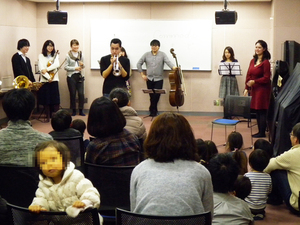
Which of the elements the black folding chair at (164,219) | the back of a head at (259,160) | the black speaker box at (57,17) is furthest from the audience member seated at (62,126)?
the black speaker box at (57,17)

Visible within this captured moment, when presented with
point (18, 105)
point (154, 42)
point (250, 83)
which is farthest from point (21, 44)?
point (18, 105)

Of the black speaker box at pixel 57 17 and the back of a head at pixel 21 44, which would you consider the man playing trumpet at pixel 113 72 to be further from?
the back of a head at pixel 21 44

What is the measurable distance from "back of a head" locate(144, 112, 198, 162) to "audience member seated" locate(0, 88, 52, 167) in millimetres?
1025

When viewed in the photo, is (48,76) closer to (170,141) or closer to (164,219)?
(170,141)

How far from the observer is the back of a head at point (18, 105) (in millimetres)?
3020

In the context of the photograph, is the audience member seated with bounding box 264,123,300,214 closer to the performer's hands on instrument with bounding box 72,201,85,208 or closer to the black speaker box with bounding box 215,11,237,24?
the performer's hands on instrument with bounding box 72,201,85,208

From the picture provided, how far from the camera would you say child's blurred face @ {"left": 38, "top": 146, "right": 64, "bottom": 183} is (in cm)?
232

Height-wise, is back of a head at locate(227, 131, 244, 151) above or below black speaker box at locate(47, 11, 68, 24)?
below

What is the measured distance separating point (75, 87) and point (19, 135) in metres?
6.55

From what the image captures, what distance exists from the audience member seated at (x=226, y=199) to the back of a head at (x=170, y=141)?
0.46 m

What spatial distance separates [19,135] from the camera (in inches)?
116

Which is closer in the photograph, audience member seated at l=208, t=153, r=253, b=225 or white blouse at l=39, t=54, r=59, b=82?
audience member seated at l=208, t=153, r=253, b=225

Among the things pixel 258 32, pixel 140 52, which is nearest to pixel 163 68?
pixel 140 52

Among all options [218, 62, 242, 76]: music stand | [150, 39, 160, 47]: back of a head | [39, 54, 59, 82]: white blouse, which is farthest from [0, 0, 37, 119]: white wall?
[218, 62, 242, 76]: music stand
